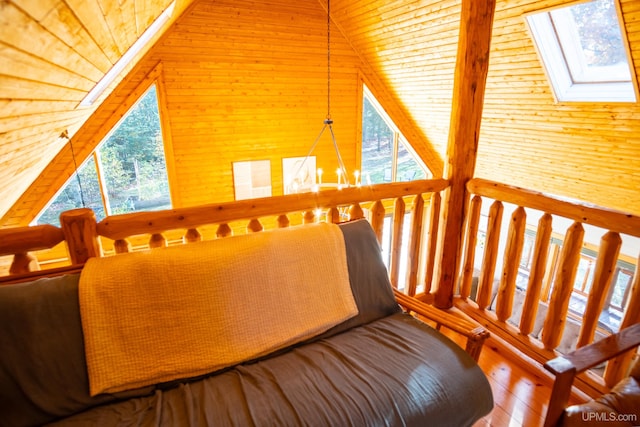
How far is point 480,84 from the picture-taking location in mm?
2094

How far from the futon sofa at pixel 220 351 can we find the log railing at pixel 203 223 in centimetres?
19

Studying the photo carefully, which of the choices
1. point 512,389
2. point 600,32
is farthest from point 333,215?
point 600,32

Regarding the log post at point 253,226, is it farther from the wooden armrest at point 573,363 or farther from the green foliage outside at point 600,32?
the green foliage outside at point 600,32

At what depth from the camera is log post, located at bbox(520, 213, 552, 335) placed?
1855 millimetres

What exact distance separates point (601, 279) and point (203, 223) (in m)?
1.96

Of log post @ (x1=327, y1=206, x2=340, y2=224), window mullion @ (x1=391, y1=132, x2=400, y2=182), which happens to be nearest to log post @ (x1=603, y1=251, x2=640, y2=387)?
log post @ (x1=327, y1=206, x2=340, y2=224)

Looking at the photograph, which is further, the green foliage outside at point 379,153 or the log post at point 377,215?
the green foliage outside at point 379,153

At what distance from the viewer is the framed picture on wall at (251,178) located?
5.60m

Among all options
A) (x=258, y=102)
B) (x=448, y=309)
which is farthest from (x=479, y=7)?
(x=258, y=102)

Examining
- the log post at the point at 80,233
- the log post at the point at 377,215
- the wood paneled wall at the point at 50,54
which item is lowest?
the log post at the point at 377,215

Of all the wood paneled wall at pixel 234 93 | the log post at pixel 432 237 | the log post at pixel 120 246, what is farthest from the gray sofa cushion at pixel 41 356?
the wood paneled wall at pixel 234 93

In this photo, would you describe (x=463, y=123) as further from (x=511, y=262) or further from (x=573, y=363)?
(x=573, y=363)

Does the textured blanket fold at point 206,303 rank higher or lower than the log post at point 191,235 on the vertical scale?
lower

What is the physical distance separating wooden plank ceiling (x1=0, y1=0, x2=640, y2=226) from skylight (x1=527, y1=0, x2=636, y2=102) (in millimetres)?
114
